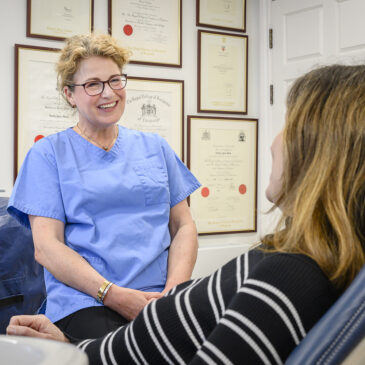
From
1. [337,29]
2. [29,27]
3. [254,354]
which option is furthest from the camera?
Answer: [337,29]

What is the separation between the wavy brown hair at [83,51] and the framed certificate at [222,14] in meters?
1.56

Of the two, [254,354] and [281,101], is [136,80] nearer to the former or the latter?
[281,101]

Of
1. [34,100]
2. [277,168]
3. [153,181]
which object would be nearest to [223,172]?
[34,100]

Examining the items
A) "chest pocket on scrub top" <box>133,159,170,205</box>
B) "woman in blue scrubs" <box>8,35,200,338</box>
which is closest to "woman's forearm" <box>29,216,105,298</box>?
"woman in blue scrubs" <box>8,35,200,338</box>

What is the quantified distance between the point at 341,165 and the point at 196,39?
256cm

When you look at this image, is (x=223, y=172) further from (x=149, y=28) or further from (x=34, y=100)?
(x=34, y=100)

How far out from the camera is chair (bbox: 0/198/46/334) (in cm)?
152

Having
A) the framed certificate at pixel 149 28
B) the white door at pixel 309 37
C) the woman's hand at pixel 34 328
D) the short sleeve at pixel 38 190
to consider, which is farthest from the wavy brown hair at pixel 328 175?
the framed certificate at pixel 149 28

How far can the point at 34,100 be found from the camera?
2627 mm

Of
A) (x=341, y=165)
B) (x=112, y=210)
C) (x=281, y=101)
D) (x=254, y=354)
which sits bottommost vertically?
A: (x=254, y=354)

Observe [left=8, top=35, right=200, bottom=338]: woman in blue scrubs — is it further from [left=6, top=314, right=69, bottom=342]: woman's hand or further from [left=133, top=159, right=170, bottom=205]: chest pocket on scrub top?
[left=6, top=314, right=69, bottom=342]: woman's hand

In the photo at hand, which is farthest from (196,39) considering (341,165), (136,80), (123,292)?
(341,165)

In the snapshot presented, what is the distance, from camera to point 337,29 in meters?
2.81

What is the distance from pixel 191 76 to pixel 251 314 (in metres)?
2.62
